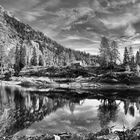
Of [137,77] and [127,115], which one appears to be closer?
[127,115]

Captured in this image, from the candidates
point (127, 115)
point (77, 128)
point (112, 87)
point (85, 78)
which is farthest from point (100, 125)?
point (85, 78)

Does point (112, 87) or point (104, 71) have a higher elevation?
point (104, 71)

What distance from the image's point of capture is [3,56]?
12238 centimetres

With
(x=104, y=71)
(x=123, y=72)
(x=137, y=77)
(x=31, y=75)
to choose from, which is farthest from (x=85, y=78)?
(x=31, y=75)

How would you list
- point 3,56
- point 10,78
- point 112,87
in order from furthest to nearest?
point 3,56
point 10,78
point 112,87

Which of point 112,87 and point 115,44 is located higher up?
point 115,44

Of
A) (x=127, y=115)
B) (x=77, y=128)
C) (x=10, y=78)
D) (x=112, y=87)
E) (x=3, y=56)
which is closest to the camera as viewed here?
(x=77, y=128)

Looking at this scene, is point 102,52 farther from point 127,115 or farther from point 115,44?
point 127,115

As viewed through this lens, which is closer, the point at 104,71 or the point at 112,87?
the point at 112,87

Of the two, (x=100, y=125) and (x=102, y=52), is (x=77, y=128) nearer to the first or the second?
(x=100, y=125)

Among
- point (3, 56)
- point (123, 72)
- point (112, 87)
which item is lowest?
point (112, 87)

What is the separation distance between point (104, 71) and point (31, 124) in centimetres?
7527

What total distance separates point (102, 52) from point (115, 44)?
A: 9.06 metres

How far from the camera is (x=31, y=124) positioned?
81.9 ft
